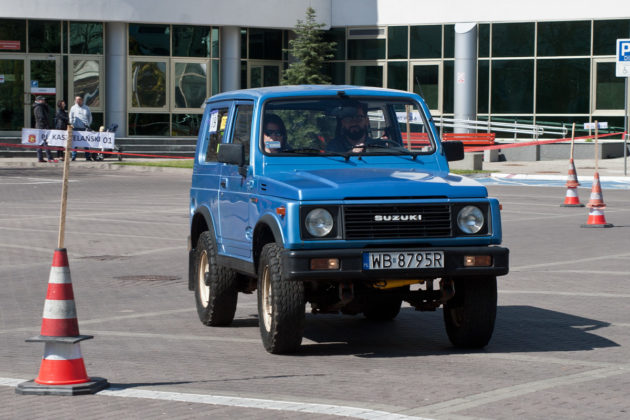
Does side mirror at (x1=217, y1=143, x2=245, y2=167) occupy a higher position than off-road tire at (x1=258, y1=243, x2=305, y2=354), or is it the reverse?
side mirror at (x1=217, y1=143, x2=245, y2=167)

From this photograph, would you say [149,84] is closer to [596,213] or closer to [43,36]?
[43,36]

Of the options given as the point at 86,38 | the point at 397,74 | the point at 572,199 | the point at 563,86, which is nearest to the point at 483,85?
the point at 563,86

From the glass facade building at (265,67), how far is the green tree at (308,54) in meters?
1.79

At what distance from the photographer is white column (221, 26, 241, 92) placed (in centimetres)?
4425

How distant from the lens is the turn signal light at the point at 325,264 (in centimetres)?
841

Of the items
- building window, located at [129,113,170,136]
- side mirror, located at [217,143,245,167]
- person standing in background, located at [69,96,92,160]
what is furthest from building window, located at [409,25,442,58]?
side mirror, located at [217,143,245,167]

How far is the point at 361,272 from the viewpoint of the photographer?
27.8 ft

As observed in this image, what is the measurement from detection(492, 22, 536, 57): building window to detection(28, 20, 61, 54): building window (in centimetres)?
1560

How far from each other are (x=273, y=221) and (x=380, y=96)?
1930 millimetres

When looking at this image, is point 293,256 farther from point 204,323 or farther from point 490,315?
point 204,323

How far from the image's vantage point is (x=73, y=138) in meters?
36.8

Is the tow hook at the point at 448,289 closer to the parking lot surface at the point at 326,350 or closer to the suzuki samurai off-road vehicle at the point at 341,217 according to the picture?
the suzuki samurai off-road vehicle at the point at 341,217

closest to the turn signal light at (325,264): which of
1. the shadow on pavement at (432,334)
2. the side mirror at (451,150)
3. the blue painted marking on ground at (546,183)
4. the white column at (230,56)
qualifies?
the shadow on pavement at (432,334)

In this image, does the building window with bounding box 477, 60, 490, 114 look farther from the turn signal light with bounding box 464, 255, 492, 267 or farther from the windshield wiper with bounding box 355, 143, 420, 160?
the turn signal light with bounding box 464, 255, 492, 267
